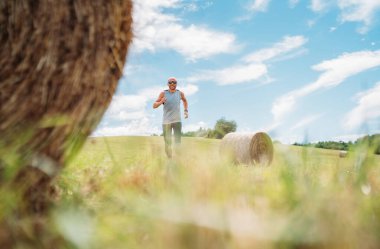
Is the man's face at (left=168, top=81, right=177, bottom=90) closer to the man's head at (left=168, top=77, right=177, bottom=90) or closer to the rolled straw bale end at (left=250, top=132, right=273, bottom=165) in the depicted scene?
the man's head at (left=168, top=77, right=177, bottom=90)

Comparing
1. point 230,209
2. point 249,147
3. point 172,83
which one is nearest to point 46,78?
point 230,209

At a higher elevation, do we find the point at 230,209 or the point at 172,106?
the point at 172,106

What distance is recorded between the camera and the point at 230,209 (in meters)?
2.11

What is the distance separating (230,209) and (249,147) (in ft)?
32.6

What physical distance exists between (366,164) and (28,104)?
2113mm

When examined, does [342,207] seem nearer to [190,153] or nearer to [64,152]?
[190,153]

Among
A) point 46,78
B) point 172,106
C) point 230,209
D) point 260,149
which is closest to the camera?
point 230,209

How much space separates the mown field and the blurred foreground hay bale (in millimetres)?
349

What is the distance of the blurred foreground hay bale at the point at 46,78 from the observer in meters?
2.79

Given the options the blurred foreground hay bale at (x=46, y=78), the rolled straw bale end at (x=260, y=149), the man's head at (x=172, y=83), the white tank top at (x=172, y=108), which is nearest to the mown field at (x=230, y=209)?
the blurred foreground hay bale at (x=46, y=78)

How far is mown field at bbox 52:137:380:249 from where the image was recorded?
5.97 ft

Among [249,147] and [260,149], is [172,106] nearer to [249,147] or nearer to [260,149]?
[249,147]

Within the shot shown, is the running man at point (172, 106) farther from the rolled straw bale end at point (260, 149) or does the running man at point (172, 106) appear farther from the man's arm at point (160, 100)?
the rolled straw bale end at point (260, 149)

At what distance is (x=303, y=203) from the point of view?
204cm
